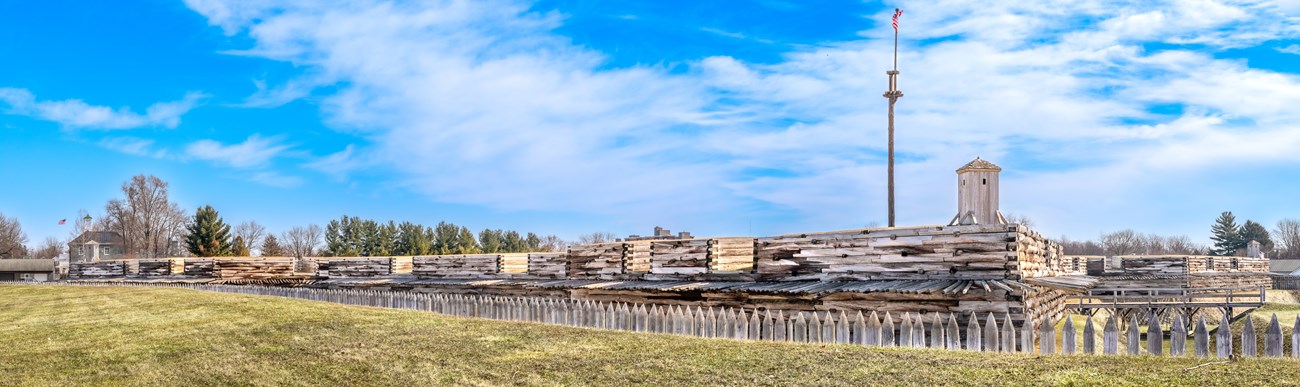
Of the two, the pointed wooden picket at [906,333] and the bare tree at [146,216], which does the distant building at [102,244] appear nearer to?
the bare tree at [146,216]

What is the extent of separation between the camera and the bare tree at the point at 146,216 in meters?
88.9

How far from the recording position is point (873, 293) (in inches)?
627

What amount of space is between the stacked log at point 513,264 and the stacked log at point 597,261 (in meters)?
6.79

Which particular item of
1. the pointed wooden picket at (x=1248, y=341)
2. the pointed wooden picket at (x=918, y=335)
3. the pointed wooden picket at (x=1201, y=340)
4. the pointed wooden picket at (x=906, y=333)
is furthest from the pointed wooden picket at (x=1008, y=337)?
the pointed wooden picket at (x=1248, y=341)

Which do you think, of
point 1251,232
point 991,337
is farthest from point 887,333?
point 1251,232

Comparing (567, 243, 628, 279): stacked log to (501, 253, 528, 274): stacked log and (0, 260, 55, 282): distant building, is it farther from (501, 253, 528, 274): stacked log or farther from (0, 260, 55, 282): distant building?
(0, 260, 55, 282): distant building

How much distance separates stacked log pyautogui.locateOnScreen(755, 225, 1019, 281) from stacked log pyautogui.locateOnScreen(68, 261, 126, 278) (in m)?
50.5

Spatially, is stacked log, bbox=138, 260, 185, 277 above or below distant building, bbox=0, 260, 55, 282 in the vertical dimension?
above

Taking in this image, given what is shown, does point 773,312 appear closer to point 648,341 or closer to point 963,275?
point 963,275

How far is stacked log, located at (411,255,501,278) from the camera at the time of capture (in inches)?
1308

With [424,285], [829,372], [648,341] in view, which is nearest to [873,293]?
[648,341]

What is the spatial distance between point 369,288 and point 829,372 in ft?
87.7

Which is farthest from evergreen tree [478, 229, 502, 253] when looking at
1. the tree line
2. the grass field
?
the grass field

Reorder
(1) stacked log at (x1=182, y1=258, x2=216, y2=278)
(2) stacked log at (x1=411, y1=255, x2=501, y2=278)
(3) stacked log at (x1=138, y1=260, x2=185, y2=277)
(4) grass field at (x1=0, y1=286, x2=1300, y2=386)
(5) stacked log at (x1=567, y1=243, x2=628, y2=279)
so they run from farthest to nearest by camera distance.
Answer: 1. (3) stacked log at (x1=138, y1=260, x2=185, y2=277)
2. (1) stacked log at (x1=182, y1=258, x2=216, y2=278)
3. (2) stacked log at (x1=411, y1=255, x2=501, y2=278)
4. (5) stacked log at (x1=567, y1=243, x2=628, y2=279)
5. (4) grass field at (x1=0, y1=286, x2=1300, y2=386)
